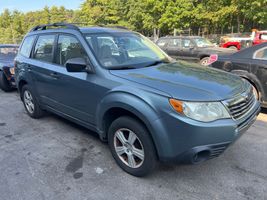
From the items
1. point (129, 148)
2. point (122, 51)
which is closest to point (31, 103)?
point (122, 51)

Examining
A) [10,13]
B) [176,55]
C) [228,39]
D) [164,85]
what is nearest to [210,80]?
[164,85]

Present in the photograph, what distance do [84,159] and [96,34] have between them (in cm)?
179

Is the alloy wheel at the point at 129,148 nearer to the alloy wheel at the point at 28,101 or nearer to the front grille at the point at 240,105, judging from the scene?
the front grille at the point at 240,105

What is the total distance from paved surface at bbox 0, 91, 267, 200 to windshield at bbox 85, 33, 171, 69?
1317mm

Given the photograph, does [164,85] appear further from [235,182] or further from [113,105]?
[235,182]

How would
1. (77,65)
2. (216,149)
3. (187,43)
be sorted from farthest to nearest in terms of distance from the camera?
(187,43) < (77,65) < (216,149)

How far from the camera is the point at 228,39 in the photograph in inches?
725

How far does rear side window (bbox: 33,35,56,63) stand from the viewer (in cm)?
422

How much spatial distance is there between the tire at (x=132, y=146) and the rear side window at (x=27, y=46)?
9.07ft

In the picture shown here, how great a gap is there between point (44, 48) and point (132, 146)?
256 cm

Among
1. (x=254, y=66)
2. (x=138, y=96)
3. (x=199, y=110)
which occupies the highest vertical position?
(x=138, y=96)

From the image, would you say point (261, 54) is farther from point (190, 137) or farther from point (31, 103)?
point (31, 103)

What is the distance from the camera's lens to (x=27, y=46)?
16.6 ft

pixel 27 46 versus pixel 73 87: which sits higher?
pixel 27 46
